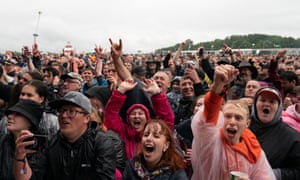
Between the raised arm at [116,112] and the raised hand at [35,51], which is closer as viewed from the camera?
the raised arm at [116,112]

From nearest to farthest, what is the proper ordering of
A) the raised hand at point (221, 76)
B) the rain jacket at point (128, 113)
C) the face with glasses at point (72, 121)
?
the raised hand at point (221, 76) → the face with glasses at point (72, 121) → the rain jacket at point (128, 113)

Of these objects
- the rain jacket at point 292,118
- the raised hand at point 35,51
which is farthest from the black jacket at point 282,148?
the raised hand at point 35,51

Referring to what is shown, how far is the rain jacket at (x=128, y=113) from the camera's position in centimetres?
357

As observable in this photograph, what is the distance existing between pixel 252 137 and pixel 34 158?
1885 millimetres

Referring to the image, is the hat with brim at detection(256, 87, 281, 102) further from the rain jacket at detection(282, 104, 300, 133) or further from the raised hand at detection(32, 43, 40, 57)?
the raised hand at detection(32, 43, 40, 57)

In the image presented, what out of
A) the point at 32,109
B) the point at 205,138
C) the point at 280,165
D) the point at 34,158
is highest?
the point at 32,109

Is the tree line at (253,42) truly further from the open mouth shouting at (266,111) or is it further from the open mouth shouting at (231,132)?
the open mouth shouting at (231,132)

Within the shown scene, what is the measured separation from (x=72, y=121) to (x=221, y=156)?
1.29 m

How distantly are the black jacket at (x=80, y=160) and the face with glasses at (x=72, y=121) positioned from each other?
6 centimetres

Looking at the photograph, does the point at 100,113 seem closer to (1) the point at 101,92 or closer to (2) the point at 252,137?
(1) the point at 101,92

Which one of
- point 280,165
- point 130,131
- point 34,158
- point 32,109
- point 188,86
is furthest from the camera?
point 188,86

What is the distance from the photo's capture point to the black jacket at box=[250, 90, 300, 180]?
9.41 ft

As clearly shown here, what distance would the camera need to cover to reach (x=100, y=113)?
3.71m

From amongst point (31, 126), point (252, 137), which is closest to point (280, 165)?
point (252, 137)
